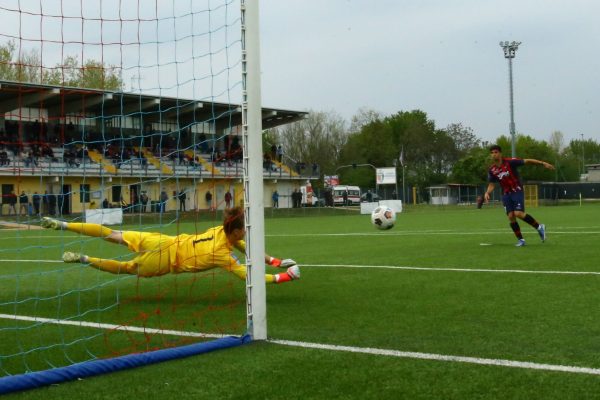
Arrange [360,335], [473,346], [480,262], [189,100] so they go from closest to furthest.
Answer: [473,346] < [360,335] < [189,100] < [480,262]

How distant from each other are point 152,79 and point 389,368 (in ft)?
11.5

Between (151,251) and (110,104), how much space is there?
1.90m

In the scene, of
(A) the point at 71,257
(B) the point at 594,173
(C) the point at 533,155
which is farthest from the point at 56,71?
(B) the point at 594,173

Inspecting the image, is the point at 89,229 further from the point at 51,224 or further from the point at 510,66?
the point at 510,66

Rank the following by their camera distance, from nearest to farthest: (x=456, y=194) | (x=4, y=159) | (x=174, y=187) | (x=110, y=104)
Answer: (x=110, y=104), (x=174, y=187), (x=4, y=159), (x=456, y=194)

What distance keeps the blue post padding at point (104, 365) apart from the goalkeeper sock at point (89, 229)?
3124 millimetres

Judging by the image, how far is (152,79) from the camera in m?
6.36

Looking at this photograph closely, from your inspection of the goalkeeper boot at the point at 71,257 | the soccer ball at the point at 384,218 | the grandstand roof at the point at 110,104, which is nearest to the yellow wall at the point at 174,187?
the grandstand roof at the point at 110,104

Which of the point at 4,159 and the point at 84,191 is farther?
the point at 84,191

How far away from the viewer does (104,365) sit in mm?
4504

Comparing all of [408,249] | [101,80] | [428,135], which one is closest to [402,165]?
[428,135]

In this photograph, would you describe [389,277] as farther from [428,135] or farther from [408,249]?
[428,135]

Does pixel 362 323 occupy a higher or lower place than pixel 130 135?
lower

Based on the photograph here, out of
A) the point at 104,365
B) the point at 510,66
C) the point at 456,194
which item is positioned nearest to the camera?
the point at 104,365
